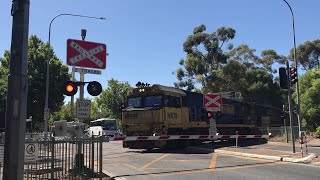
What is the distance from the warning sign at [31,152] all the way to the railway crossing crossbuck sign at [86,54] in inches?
105

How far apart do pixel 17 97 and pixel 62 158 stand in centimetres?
446

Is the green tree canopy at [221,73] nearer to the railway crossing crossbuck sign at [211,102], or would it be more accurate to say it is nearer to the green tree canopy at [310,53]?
the green tree canopy at [310,53]

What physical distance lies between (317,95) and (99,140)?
99.4 feet

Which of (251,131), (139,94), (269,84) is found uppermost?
(269,84)

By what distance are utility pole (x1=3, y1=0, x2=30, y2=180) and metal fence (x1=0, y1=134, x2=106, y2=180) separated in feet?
10.1

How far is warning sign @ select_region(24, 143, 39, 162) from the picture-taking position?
10898 mm

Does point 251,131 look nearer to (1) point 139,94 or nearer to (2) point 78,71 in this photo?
(1) point 139,94

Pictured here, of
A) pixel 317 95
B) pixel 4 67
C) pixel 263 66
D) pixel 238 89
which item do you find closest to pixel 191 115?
pixel 317 95

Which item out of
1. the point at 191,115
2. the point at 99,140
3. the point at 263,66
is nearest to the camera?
the point at 99,140

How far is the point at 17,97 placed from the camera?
26.1ft

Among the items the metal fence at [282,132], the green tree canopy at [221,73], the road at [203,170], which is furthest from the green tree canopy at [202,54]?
the road at [203,170]

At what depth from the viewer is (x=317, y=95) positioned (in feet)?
124

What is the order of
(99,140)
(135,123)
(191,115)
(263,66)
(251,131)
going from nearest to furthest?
1. (99,140)
2. (135,123)
3. (191,115)
4. (251,131)
5. (263,66)

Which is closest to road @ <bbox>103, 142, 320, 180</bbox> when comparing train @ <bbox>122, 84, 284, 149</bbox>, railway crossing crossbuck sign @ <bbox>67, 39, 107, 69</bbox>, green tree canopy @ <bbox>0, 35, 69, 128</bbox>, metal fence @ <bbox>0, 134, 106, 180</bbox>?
metal fence @ <bbox>0, 134, 106, 180</bbox>
